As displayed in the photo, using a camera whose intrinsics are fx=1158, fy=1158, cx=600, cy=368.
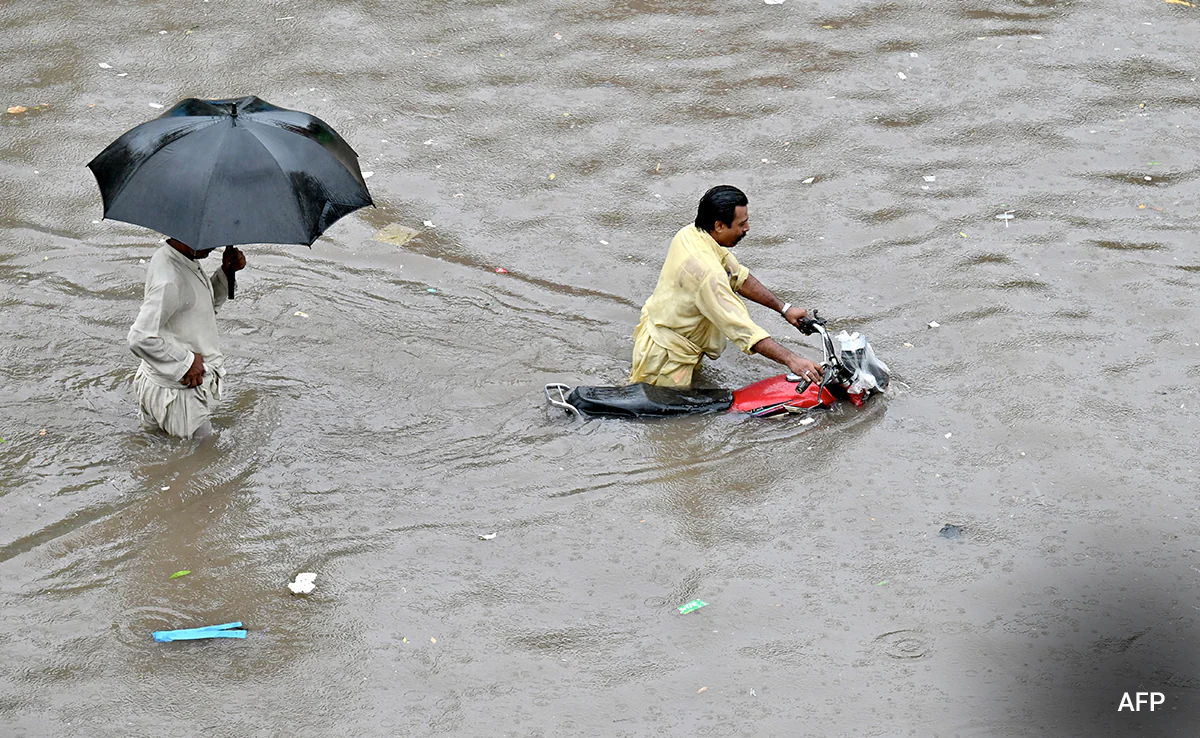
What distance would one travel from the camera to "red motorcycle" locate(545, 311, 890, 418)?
5652 millimetres

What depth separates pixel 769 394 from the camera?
5.75 m

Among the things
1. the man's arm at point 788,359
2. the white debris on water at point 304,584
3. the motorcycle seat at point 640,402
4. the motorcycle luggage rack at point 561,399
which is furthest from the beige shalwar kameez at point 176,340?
the man's arm at point 788,359

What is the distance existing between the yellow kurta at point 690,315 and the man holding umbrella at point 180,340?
1996 mm

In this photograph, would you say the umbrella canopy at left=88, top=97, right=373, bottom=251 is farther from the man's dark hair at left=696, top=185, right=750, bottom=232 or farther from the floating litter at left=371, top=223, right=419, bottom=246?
the floating litter at left=371, top=223, right=419, bottom=246

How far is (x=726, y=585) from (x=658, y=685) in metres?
0.62

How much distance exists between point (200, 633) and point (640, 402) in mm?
2339

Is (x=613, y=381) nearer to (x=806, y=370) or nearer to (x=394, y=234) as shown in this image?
(x=806, y=370)

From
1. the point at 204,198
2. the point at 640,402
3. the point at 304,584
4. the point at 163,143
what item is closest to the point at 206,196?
the point at 204,198

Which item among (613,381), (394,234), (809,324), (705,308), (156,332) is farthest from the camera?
(394,234)

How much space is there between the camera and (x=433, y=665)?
431 centimetres

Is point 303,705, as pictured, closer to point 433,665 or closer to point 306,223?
point 433,665

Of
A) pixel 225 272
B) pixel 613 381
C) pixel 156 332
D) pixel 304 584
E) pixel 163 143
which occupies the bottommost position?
pixel 304 584

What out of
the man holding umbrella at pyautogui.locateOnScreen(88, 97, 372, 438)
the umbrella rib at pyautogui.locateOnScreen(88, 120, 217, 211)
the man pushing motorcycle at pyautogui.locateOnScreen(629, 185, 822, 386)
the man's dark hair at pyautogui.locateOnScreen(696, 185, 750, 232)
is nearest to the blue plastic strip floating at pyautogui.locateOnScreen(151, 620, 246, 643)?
the man holding umbrella at pyautogui.locateOnScreen(88, 97, 372, 438)

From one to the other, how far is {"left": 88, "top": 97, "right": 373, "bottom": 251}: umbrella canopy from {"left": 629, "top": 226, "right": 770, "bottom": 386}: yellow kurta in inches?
62.8
